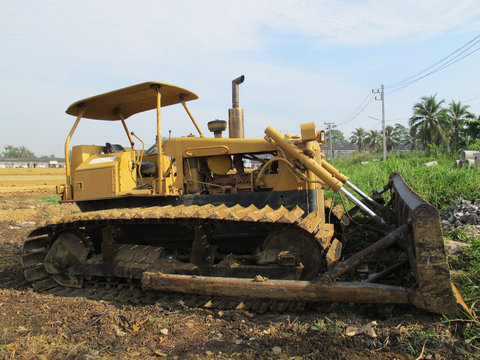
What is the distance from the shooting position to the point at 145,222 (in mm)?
4500

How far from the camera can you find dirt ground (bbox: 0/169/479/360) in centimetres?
292

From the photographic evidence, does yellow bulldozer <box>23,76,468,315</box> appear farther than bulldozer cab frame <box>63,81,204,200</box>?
No

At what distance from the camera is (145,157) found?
20.4 ft

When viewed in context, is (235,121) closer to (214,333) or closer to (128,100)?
(128,100)

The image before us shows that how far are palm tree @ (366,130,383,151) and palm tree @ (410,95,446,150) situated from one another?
84.1 feet

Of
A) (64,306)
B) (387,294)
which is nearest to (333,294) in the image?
(387,294)

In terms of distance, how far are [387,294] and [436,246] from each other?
62 cm

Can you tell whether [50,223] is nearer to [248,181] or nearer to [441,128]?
[248,181]

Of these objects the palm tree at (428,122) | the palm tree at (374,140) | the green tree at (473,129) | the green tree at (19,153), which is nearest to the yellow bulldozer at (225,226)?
the green tree at (473,129)

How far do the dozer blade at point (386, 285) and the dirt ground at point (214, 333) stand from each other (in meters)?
0.22

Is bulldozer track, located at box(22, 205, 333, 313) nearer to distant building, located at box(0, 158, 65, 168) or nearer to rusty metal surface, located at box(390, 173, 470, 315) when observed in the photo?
rusty metal surface, located at box(390, 173, 470, 315)

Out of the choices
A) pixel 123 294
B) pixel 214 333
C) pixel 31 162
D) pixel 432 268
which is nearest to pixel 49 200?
pixel 123 294

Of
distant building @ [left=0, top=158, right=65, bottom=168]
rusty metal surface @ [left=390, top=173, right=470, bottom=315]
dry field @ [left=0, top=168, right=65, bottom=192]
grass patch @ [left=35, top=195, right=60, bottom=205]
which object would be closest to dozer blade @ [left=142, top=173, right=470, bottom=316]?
rusty metal surface @ [left=390, top=173, right=470, bottom=315]

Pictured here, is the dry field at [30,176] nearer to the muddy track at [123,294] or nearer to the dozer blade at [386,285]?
the muddy track at [123,294]
